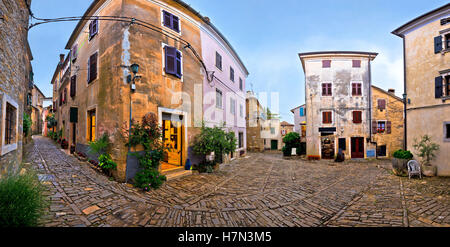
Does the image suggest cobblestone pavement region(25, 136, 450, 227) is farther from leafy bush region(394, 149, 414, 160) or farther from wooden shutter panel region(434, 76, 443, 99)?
wooden shutter panel region(434, 76, 443, 99)

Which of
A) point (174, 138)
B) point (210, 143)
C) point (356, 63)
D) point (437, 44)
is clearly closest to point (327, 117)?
point (356, 63)

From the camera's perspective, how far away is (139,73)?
22.4 feet

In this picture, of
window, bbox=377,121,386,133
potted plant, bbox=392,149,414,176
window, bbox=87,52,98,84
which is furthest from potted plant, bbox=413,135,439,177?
window, bbox=87,52,98,84

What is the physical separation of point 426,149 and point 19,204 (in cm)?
1574

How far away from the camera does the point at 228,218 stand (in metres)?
4.34

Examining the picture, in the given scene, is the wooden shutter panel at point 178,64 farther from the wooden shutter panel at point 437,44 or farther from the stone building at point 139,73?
the wooden shutter panel at point 437,44

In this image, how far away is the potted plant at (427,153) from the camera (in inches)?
352

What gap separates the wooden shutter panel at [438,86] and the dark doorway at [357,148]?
332 inches

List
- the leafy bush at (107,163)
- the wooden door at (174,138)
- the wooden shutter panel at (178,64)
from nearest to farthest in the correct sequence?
the leafy bush at (107,163), the wooden shutter panel at (178,64), the wooden door at (174,138)

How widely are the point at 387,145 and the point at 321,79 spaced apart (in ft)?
30.8

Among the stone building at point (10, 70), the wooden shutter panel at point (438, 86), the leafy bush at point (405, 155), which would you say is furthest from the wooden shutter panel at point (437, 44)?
the stone building at point (10, 70)

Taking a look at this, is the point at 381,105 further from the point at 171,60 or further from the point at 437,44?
the point at 171,60

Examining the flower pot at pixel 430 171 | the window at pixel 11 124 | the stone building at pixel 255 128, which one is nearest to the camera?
the window at pixel 11 124
